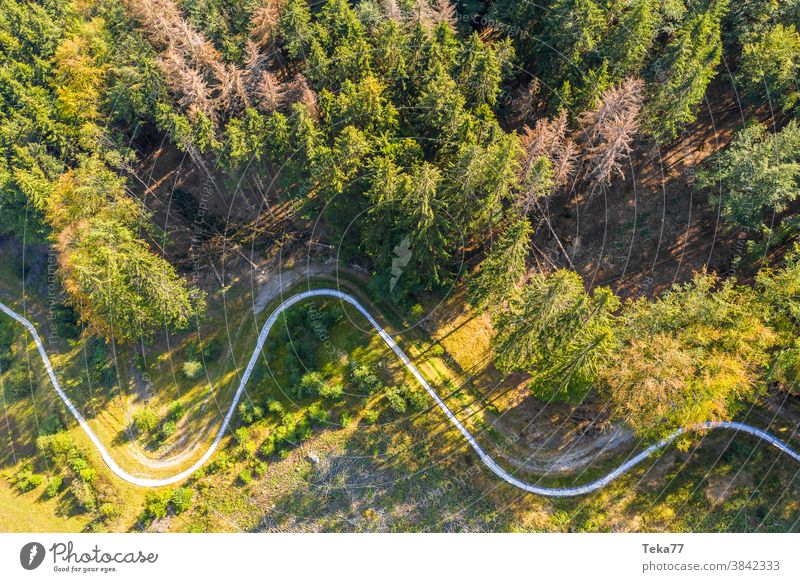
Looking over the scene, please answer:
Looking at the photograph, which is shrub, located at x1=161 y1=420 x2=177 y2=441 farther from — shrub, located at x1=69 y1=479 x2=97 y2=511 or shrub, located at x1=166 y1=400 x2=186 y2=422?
shrub, located at x1=69 y1=479 x2=97 y2=511

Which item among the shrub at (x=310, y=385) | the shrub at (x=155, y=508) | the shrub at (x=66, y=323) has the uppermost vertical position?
the shrub at (x=66, y=323)

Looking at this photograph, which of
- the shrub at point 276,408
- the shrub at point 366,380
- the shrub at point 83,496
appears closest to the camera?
the shrub at point 366,380

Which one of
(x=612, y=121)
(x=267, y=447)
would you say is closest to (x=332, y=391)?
(x=267, y=447)

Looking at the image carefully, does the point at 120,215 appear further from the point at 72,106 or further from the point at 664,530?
the point at 664,530

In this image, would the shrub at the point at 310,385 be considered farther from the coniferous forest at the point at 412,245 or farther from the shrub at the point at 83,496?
the shrub at the point at 83,496

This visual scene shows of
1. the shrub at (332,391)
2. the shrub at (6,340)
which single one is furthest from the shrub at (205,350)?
the shrub at (6,340)

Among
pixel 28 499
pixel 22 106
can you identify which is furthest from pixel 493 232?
pixel 28 499

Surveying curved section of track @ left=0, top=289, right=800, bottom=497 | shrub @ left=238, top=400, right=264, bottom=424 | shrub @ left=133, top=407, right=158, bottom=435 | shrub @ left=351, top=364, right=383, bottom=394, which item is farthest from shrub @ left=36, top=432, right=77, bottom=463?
shrub @ left=351, top=364, right=383, bottom=394
